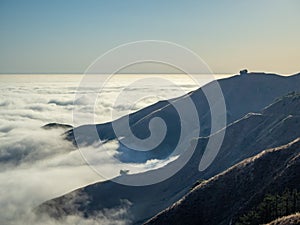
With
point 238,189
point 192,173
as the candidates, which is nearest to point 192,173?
point 192,173

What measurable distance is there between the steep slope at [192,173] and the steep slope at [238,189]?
4633 cm

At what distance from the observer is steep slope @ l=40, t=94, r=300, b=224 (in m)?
116

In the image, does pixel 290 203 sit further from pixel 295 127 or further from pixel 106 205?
pixel 106 205

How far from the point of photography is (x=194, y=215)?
63.8 metres

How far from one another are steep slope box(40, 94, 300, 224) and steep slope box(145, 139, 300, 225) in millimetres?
46335

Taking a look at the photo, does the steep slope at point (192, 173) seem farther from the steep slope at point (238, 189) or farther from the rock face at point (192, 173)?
the steep slope at point (238, 189)

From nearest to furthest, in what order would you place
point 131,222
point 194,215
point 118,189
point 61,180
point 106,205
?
point 194,215 < point 131,222 < point 106,205 < point 118,189 < point 61,180

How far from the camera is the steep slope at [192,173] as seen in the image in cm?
11650

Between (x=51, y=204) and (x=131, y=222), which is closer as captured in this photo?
(x=131, y=222)

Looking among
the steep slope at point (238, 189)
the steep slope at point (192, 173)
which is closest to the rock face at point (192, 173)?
the steep slope at point (192, 173)

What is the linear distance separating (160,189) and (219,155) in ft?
83.5

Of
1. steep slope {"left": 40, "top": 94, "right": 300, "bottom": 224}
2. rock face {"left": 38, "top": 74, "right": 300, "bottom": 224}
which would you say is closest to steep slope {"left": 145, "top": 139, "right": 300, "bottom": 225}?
rock face {"left": 38, "top": 74, "right": 300, "bottom": 224}

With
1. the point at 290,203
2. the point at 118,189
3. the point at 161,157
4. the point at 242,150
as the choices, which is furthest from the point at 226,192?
the point at 161,157

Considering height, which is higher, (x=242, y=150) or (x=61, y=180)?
(x=242, y=150)
